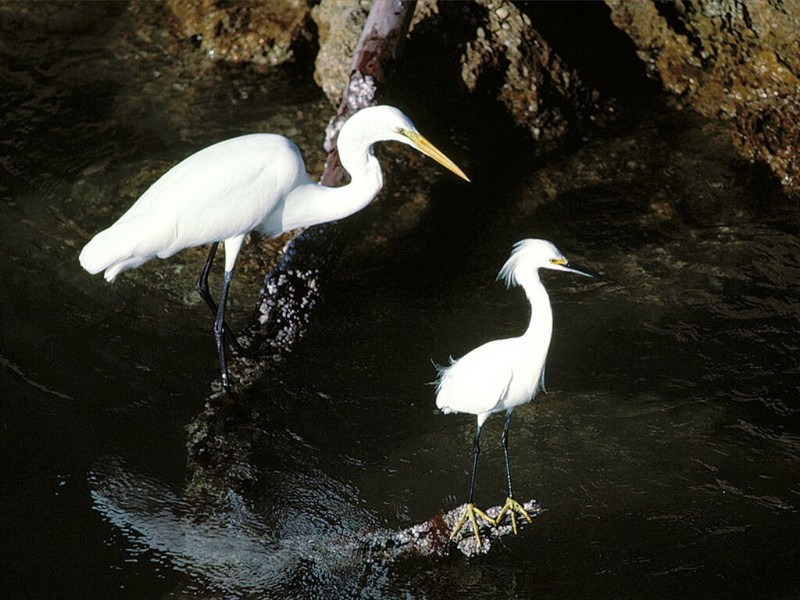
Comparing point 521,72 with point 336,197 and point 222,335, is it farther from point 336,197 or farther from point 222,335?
point 222,335

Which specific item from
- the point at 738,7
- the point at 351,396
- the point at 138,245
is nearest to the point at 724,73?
the point at 738,7

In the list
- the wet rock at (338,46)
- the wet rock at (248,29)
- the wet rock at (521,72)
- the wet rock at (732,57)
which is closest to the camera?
the wet rock at (732,57)

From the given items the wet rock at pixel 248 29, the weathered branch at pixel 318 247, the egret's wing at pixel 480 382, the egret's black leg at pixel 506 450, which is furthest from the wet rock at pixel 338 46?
the egret's black leg at pixel 506 450

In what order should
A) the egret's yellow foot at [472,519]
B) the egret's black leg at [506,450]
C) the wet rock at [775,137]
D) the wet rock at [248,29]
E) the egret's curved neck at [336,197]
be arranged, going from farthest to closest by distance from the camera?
the wet rock at [248,29] → the wet rock at [775,137] → the egret's curved neck at [336,197] → the egret's black leg at [506,450] → the egret's yellow foot at [472,519]

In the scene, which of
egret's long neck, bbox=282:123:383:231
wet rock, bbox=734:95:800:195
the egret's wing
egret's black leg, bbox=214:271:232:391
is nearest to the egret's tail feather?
egret's black leg, bbox=214:271:232:391

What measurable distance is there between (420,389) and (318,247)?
1041mm

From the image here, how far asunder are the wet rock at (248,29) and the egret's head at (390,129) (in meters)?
3.07

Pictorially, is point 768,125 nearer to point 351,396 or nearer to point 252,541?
point 351,396

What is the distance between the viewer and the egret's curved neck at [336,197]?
4438 mm

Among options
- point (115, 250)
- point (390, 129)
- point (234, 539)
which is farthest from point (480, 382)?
point (115, 250)

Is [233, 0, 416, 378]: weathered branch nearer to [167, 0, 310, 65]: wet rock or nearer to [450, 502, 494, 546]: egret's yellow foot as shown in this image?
[450, 502, 494, 546]: egret's yellow foot

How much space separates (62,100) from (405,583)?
15.1 feet

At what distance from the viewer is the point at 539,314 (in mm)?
3680

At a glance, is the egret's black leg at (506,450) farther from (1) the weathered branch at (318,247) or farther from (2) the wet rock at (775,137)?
(2) the wet rock at (775,137)
